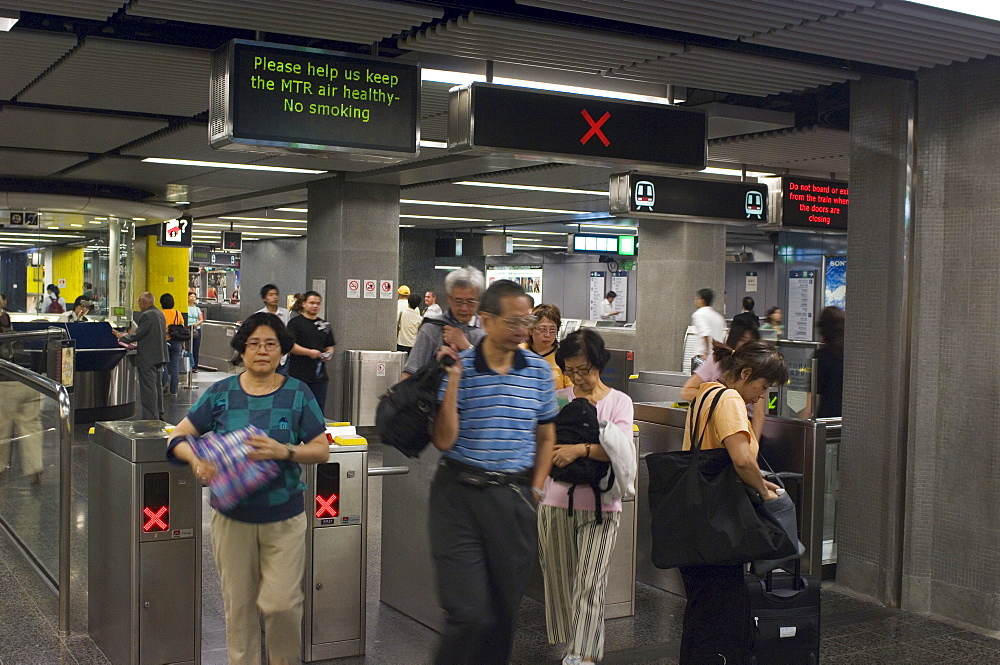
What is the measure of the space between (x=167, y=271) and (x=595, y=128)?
18.4m

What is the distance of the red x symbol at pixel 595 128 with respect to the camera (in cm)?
541

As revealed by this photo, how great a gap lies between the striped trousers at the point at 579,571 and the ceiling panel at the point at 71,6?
3.05 metres

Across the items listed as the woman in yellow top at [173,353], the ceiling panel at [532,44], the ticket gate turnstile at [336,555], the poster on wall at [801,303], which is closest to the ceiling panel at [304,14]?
the ceiling panel at [532,44]

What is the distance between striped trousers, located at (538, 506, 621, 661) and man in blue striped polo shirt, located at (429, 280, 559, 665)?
1090mm

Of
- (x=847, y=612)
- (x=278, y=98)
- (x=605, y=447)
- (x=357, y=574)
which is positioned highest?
(x=278, y=98)

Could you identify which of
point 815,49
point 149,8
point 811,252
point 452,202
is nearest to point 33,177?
point 452,202

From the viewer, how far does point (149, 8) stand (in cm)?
464

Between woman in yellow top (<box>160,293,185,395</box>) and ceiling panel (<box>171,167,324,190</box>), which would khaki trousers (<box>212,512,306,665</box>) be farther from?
woman in yellow top (<box>160,293,185,395</box>)

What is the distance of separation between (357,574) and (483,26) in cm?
268

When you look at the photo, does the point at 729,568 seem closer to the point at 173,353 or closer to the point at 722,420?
the point at 722,420

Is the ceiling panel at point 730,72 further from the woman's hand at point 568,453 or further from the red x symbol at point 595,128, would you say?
the woman's hand at point 568,453

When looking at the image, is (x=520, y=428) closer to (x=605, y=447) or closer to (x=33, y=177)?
(x=605, y=447)

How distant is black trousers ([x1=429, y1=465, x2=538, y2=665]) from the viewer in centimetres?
335

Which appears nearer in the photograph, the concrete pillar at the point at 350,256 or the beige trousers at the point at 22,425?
the beige trousers at the point at 22,425
